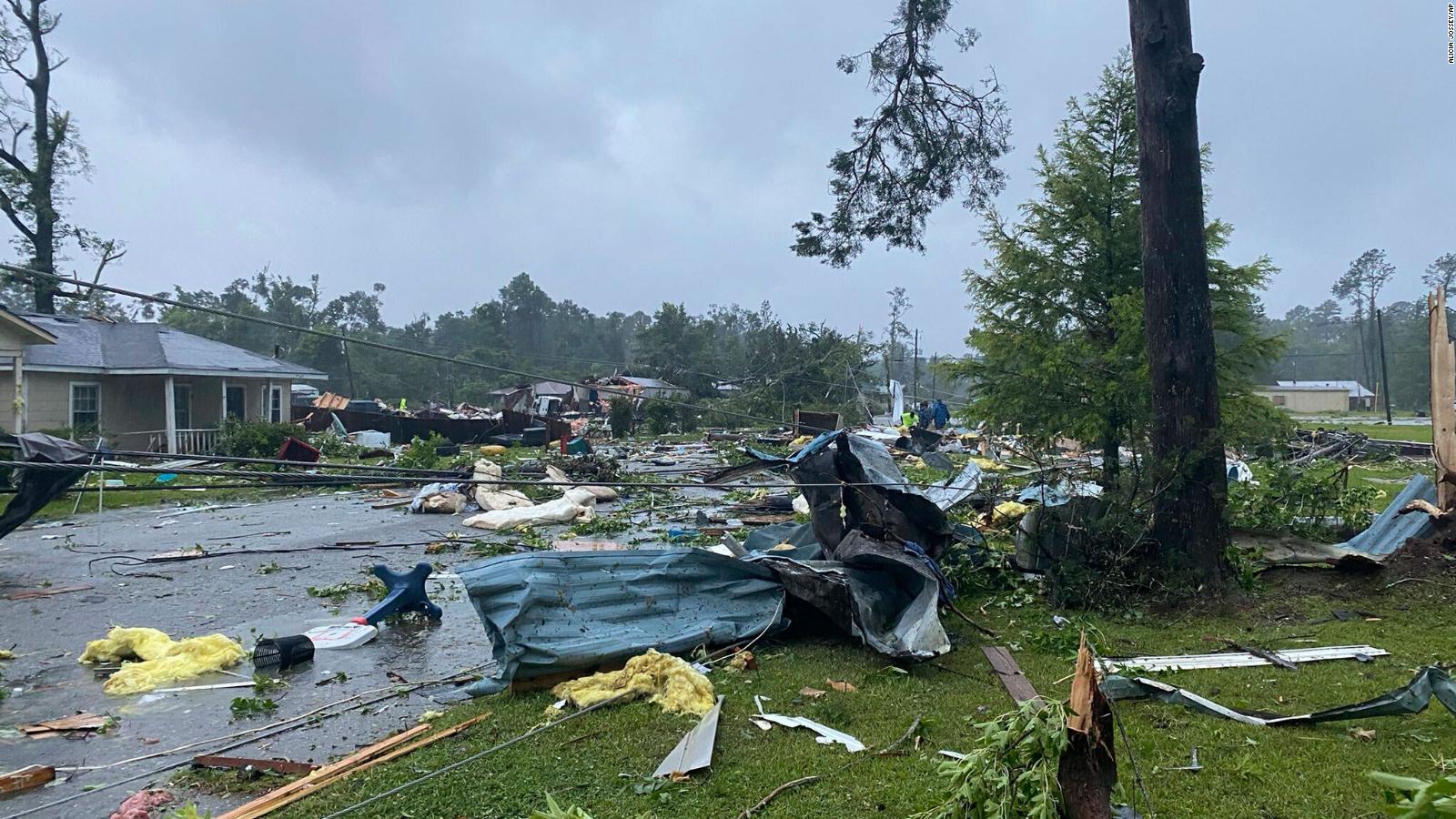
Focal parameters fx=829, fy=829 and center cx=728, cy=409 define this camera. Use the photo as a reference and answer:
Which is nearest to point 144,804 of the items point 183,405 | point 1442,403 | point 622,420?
point 1442,403

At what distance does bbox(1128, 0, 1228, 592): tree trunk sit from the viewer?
702 cm

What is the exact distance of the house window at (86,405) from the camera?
21141mm

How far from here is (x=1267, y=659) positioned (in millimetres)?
5371

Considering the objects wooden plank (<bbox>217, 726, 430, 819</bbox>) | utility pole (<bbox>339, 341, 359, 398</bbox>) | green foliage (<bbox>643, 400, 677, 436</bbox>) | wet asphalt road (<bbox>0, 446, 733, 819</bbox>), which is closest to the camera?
wooden plank (<bbox>217, 726, 430, 819</bbox>)

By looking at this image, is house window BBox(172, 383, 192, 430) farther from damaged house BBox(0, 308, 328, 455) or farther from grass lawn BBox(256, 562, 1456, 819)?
grass lawn BBox(256, 562, 1456, 819)

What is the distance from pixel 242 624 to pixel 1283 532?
972 centimetres

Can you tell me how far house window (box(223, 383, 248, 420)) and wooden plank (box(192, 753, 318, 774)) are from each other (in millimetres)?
23287

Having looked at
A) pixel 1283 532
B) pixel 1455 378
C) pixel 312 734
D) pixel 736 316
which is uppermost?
pixel 736 316

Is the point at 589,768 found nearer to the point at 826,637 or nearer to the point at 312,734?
the point at 312,734

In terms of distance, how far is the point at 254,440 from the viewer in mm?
20234

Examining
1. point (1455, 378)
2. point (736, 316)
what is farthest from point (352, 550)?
point (736, 316)

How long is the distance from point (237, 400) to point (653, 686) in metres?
24.7

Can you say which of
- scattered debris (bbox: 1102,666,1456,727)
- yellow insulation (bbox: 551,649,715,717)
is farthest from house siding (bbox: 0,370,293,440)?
scattered debris (bbox: 1102,666,1456,727)

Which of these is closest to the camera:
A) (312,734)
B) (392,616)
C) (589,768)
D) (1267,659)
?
(589,768)
